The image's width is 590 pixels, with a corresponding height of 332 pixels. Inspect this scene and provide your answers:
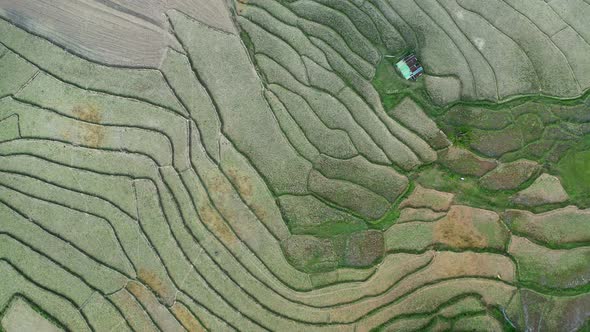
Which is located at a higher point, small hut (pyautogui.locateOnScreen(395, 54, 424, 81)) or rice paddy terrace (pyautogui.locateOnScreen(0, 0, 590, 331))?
small hut (pyautogui.locateOnScreen(395, 54, 424, 81))

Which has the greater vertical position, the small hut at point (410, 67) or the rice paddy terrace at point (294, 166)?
the small hut at point (410, 67)

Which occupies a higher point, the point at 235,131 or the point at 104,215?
the point at 235,131

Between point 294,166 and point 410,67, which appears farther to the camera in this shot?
point 294,166

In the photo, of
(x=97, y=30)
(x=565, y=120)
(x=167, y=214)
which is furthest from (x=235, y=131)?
(x=565, y=120)

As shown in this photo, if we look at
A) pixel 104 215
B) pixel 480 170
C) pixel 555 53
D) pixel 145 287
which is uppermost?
pixel 555 53

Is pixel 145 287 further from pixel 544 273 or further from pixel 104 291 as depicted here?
pixel 544 273

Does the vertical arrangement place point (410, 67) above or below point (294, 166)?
above
